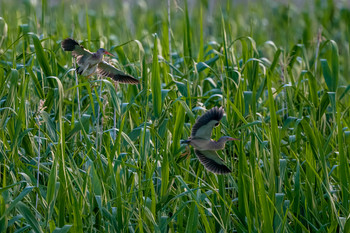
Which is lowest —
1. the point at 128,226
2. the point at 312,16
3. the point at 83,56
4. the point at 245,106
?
the point at 128,226

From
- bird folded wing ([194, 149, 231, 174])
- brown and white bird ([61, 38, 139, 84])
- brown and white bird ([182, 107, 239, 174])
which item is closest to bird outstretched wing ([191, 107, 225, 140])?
brown and white bird ([182, 107, 239, 174])

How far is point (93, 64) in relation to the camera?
2230 mm

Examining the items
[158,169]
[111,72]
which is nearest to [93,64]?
[111,72]

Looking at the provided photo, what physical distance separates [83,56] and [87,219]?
0.65 meters

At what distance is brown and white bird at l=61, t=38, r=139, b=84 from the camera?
87.7 inches

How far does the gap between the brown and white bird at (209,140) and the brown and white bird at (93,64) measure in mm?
374

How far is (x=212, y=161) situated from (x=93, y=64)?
601 mm

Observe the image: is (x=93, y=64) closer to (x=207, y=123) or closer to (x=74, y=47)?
(x=74, y=47)

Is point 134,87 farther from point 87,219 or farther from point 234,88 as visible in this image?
point 87,219

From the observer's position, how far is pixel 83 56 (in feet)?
7.57

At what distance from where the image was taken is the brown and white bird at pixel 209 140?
1.98m

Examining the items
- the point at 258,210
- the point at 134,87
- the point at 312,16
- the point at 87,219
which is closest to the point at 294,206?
the point at 258,210

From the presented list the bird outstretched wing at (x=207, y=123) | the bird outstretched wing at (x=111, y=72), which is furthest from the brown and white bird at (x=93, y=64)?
the bird outstretched wing at (x=207, y=123)

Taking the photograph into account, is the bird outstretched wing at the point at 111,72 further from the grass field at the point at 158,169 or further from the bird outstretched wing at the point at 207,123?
the bird outstretched wing at the point at 207,123
